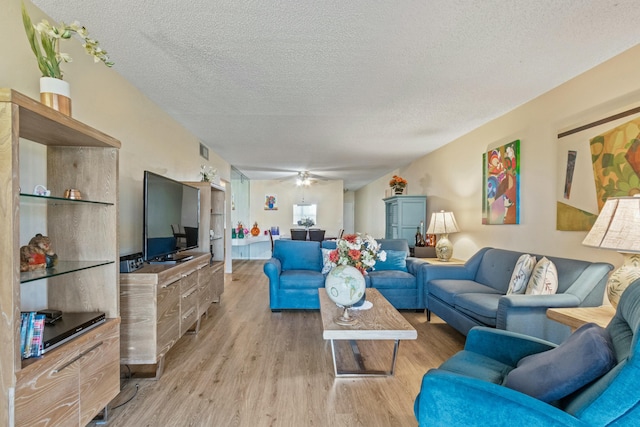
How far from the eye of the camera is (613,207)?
1.74 meters

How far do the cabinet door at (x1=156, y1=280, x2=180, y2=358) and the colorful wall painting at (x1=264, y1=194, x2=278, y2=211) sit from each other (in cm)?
655

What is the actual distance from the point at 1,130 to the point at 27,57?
0.96 meters

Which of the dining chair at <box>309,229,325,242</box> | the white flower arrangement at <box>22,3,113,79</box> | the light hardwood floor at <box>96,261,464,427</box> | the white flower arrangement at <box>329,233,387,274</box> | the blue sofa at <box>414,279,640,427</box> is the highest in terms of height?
the white flower arrangement at <box>22,3,113,79</box>

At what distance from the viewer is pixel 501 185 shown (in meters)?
3.53

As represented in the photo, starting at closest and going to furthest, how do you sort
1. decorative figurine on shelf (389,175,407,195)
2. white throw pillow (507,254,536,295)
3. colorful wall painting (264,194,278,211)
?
1. white throw pillow (507,254,536,295)
2. decorative figurine on shelf (389,175,407,195)
3. colorful wall painting (264,194,278,211)

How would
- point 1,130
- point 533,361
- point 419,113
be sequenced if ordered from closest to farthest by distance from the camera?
point 1,130 → point 533,361 → point 419,113

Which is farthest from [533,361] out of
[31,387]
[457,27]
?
[31,387]

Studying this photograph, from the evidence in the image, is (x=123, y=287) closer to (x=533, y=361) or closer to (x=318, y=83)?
(x=318, y=83)

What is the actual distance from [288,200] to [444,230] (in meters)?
5.63

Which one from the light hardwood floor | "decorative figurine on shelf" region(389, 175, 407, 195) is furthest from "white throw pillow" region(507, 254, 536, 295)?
"decorative figurine on shelf" region(389, 175, 407, 195)

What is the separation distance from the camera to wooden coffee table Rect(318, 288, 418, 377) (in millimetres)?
2076

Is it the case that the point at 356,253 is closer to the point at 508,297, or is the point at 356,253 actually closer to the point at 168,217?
the point at 508,297

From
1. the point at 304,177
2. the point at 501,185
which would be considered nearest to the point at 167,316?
the point at 501,185

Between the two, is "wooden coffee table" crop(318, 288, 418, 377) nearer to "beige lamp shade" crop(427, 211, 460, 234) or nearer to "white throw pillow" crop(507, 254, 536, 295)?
"white throw pillow" crop(507, 254, 536, 295)
